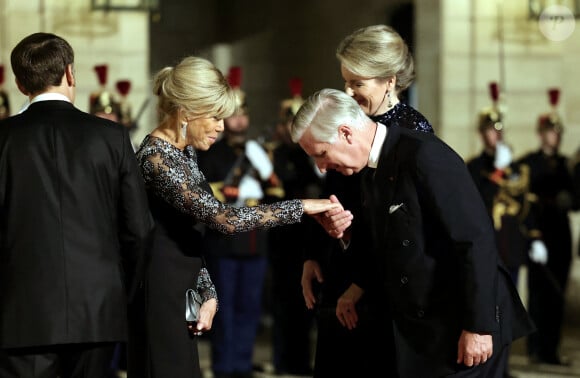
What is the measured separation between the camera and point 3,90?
9172 millimetres

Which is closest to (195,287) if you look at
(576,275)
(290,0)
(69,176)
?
(69,176)

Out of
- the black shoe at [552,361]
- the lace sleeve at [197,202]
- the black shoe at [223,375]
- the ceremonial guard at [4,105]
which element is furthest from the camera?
the black shoe at [552,361]

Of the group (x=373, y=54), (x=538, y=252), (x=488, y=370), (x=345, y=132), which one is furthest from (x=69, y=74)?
(x=538, y=252)

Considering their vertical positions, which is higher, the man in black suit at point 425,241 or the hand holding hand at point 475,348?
the man in black suit at point 425,241

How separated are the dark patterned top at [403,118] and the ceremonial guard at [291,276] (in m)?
3.74

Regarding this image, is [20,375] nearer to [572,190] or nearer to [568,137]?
[572,190]

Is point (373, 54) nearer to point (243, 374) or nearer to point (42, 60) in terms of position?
point (42, 60)

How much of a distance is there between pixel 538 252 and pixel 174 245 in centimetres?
491

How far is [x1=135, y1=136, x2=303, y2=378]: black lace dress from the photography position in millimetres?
4723

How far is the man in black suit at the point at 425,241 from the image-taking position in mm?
4387

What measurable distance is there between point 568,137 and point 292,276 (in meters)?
3.28

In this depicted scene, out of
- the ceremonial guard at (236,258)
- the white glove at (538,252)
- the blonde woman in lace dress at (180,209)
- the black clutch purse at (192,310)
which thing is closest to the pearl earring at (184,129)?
the blonde woman in lace dress at (180,209)

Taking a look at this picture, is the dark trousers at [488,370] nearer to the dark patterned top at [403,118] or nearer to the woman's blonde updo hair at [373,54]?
the dark patterned top at [403,118]

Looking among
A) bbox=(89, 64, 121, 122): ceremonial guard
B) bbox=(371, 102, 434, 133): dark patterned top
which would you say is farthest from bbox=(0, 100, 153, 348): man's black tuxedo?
bbox=(89, 64, 121, 122): ceremonial guard
